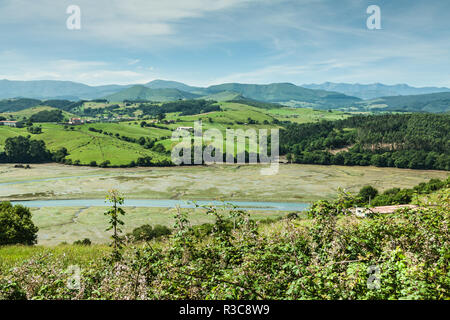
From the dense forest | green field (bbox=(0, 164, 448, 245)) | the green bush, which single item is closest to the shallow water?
green field (bbox=(0, 164, 448, 245))

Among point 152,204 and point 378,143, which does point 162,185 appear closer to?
point 152,204

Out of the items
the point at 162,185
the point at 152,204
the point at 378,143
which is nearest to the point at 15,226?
the point at 152,204

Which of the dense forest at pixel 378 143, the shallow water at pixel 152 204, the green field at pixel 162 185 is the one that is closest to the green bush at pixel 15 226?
the green field at pixel 162 185

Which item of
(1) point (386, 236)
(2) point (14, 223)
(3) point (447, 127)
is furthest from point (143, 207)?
(3) point (447, 127)

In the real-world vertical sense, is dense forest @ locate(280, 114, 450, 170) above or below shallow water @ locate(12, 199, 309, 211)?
above

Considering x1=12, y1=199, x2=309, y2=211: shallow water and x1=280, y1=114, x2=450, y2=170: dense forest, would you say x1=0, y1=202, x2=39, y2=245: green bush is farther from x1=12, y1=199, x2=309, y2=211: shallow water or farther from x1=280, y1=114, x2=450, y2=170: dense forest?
x1=280, y1=114, x2=450, y2=170: dense forest

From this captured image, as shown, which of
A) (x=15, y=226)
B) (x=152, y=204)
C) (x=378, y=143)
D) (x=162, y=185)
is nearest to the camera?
(x=15, y=226)

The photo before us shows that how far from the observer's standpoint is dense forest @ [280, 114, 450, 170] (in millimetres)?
126613

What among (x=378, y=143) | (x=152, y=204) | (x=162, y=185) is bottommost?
(x=152, y=204)

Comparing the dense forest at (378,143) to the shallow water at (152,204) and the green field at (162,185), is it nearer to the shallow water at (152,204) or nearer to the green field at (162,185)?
the green field at (162,185)

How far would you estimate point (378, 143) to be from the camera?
148 m

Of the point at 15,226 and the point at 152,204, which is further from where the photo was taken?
the point at 152,204

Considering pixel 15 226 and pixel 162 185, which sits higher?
pixel 15 226

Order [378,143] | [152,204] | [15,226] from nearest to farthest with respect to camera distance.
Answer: [15,226], [152,204], [378,143]
